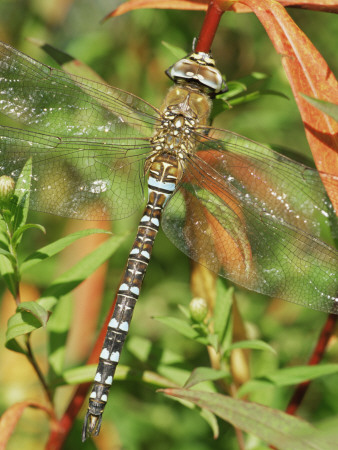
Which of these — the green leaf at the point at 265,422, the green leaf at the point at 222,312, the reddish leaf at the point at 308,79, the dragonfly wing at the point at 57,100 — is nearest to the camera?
the green leaf at the point at 265,422

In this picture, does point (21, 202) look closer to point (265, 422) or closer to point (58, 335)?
point (58, 335)

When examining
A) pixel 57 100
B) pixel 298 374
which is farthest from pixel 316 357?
pixel 57 100

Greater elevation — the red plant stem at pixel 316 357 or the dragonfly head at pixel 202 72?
the dragonfly head at pixel 202 72

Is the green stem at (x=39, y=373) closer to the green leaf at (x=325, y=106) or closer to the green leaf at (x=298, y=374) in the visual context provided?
the green leaf at (x=298, y=374)

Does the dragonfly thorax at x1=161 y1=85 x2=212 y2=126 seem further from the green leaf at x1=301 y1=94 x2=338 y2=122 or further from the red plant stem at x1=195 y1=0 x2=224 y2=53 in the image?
the green leaf at x1=301 y1=94 x2=338 y2=122

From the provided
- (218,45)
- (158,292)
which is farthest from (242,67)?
(158,292)

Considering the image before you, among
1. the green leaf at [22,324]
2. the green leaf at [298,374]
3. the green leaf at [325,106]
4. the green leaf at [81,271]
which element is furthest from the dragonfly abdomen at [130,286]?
the green leaf at [325,106]

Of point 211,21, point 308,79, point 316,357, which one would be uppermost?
point 211,21

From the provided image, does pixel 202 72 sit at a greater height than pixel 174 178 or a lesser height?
greater

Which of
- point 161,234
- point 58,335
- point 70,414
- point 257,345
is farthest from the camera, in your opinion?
point 161,234
